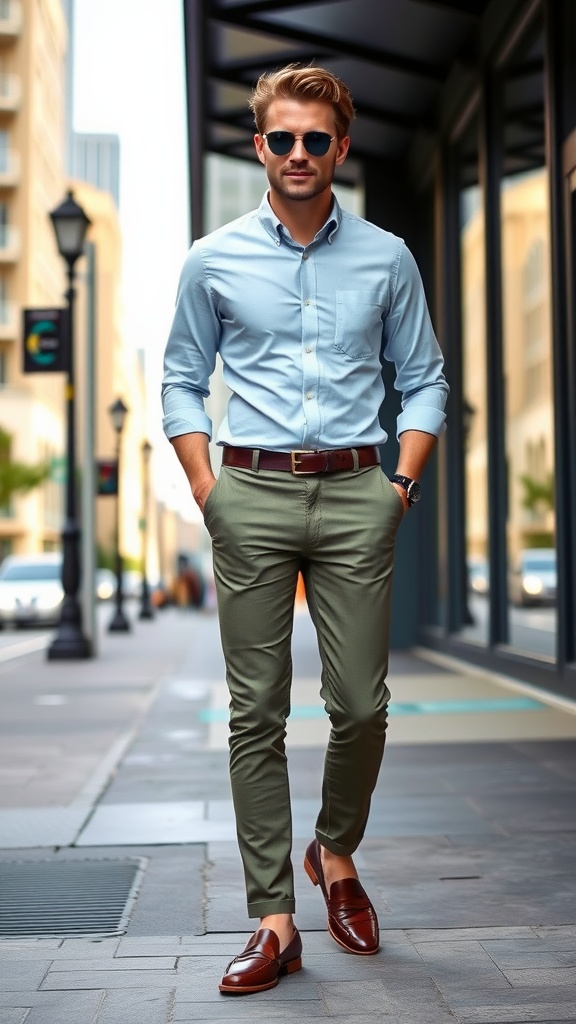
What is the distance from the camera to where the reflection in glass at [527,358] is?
10.1 meters

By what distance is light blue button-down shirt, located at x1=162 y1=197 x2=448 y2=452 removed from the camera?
3639 mm

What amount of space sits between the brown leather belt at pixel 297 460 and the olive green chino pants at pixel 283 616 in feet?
0.06

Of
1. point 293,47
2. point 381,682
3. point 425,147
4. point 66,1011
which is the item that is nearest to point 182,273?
point 381,682

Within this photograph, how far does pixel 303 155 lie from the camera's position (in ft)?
11.7

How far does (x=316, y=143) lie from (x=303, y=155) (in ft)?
0.15

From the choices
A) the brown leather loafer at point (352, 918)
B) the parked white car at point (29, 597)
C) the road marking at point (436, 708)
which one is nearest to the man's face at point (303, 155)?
the brown leather loafer at point (352, 918)

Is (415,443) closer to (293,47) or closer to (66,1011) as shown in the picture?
(66,1011)

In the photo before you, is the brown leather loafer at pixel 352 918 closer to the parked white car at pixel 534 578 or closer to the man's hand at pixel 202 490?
the man's hand at pixel 202 490

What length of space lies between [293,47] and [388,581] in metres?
9.78

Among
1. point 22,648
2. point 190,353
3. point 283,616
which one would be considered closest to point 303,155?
point 190,353

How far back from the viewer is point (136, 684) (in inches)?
517

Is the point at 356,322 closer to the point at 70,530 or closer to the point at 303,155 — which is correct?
the point at 303,155

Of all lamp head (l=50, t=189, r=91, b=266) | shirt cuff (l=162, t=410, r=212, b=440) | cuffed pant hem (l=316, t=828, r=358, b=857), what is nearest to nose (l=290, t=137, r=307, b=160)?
shirt cuff (l=162, t=410, r=212, b=440)

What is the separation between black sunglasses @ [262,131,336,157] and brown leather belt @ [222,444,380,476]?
721 mm
